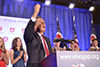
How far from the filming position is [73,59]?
3.10 ft

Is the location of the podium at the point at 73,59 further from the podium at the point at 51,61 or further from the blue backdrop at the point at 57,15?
the blue backdrop at the point at 57,15

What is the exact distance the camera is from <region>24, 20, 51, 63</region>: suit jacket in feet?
5.24

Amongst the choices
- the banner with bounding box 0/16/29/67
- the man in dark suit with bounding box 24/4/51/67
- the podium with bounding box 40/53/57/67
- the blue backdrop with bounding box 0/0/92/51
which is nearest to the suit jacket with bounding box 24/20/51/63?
the man in dark suit with bounding box 24/4/51/67

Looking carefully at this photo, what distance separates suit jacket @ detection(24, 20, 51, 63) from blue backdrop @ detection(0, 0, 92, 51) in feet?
11.9

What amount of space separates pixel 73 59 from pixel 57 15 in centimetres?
514

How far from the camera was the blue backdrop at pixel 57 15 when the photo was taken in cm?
521

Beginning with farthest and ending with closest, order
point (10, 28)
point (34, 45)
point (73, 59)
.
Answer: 1. point (10, 28)
2. point (34, 45)
3. point (73, 59)

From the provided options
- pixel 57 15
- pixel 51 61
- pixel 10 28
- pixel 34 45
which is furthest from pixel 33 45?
pixel 57 15

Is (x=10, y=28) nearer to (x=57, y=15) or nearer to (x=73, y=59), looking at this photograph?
(x=57, y=15)

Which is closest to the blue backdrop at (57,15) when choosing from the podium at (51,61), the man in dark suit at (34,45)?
the man in dark suit at (34,45)

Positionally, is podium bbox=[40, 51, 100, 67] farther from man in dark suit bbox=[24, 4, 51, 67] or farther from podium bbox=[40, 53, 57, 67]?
man in dark suit bbox=[24, 4, 51, 67]

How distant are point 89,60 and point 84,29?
5.55 meters

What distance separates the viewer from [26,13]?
5.39 m

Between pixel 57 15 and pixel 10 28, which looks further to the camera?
pixel 57 15
